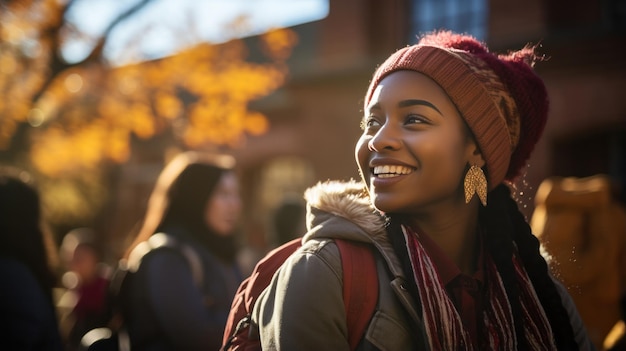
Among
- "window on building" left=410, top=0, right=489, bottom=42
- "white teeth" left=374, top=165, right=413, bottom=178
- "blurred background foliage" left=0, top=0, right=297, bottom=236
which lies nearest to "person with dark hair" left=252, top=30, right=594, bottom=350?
"white teeth" left=374, top=165, right=413, bottom=178

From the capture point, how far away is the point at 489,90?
2.33 m

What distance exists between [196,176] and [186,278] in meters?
0.79

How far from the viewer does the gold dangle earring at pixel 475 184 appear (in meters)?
2.33

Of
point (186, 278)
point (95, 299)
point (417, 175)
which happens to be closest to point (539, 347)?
point (417, 175)

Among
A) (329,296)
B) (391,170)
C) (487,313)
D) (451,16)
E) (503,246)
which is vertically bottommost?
(451,16)

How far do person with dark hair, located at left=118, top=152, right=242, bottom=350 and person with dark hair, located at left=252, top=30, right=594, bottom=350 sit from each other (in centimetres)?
168

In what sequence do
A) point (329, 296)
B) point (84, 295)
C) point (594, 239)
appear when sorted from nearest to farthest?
point (329, 296)
point (594, 239)
point (84, 295)

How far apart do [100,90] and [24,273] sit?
10226 millimetres

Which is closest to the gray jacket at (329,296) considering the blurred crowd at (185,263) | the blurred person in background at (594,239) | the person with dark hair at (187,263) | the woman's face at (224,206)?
the blurred crowd at (185,263)

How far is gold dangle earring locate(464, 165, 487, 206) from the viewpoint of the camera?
2332 mm

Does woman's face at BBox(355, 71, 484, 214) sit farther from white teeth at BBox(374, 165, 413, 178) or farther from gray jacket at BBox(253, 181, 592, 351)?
gray jacket at BBox(253, 181, 592, 351)

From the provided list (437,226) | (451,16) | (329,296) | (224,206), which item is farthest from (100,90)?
(329,296)

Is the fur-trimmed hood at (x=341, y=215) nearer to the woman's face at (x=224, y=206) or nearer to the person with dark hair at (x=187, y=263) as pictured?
the person with dark hair at (x=187, y=263)

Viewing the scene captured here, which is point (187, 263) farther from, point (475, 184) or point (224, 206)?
point (475, 184)
